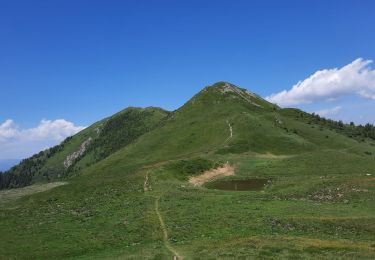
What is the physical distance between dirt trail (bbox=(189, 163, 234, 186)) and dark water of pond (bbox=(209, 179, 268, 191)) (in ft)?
10.8

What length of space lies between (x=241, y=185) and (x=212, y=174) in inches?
430

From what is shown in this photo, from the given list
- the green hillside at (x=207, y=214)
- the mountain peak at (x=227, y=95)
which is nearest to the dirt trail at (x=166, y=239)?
the green hillside at (x=207, y=214)

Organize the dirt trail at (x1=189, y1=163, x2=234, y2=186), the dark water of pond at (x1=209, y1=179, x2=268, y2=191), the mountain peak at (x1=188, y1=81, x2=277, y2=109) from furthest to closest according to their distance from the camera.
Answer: the mountain peak at (x1=188, y1=81, x2=277, y2=109) < the dirt trail at (x1=189, y1=163, x2=234, y2=186) < the dark water of pond at (x1=209, y1=179, x2=268, y2=191)

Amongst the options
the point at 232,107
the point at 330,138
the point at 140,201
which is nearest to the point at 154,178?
the point at 140,201

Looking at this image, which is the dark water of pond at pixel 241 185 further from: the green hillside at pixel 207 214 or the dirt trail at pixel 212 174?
the dirt trail at pixel 212 174

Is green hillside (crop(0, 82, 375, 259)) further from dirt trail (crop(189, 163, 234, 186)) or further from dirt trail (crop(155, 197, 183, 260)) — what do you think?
dirt trail (crop(189, 163, 234, 186))

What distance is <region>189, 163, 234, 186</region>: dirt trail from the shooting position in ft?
245

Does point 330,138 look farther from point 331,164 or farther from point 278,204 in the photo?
point 278,204

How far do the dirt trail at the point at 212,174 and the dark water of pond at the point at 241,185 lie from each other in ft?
10.8

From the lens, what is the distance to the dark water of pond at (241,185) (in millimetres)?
67312

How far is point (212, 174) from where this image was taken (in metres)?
80.1

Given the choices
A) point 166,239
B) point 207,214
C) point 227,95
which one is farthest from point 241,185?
point 227,95

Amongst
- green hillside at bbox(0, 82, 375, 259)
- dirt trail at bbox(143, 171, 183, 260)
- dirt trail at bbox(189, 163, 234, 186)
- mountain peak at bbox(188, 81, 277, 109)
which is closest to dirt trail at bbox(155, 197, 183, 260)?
dirt trail at bbox(143, 171, 183, 260)

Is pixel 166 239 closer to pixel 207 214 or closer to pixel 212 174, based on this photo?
pixel 207 214
